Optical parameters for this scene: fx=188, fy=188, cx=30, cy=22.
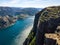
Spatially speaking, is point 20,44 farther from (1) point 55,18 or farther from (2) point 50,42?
(2) point 50,42

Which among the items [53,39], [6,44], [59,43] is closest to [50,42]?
[53,39]

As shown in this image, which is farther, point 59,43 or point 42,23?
point 42,23

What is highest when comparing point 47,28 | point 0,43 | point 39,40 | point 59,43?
point 59,43

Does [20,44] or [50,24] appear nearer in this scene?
[50,24]

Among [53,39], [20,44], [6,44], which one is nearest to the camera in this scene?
[53,39]

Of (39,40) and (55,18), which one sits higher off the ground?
(55,18)

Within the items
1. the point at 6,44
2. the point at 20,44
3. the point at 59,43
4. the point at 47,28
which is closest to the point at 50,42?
the point at 59,43

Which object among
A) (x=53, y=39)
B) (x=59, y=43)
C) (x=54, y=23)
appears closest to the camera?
(x=59, y=43)

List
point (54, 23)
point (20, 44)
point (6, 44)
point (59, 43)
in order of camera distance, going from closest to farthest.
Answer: point (59, 43)
point (54, 23)
point (20, 44)
point (6, 44)

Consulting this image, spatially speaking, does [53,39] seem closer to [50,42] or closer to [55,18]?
[50,42]
